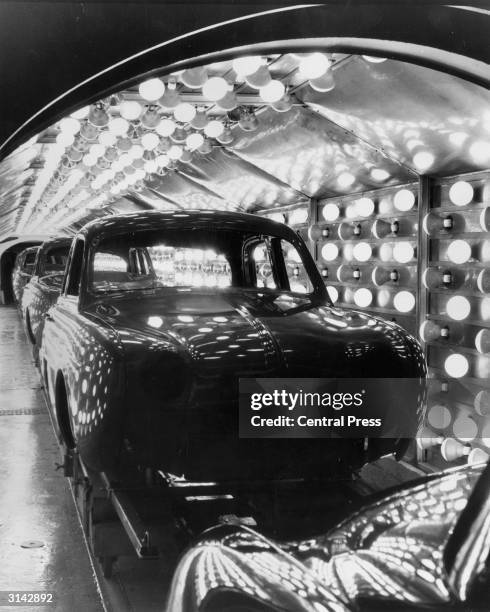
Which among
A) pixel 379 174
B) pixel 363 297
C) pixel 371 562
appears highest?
pixel 379 174

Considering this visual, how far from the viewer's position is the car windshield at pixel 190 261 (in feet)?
11.8

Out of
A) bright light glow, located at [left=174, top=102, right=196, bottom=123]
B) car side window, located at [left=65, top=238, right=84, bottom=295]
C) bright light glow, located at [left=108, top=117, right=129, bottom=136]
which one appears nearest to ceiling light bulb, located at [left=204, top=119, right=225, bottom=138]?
bright light glow, located at [left=174, top=102, right=196, bottom=123]

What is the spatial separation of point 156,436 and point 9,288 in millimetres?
12775

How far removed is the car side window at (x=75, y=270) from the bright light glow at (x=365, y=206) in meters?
3.18

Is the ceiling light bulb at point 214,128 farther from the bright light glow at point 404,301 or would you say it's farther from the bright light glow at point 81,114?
the bright light glow at point 404,301

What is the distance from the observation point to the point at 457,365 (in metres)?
5.00

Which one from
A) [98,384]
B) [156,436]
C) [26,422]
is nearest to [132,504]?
[156,436]

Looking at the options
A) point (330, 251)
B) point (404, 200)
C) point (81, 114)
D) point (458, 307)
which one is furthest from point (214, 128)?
point (458, 307)

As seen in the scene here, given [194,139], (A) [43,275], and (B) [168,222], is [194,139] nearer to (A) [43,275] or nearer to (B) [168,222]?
(A) [43,275]

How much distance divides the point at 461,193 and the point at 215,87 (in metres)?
1.88

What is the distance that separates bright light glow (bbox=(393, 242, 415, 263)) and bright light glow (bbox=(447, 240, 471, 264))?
60cm

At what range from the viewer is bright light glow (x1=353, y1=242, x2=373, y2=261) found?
248 inches
